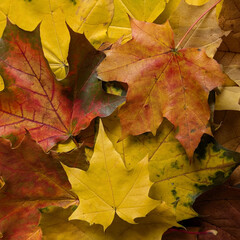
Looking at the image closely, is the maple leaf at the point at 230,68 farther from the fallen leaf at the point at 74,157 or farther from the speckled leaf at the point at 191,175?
the fallen leaf at the point at 74,157

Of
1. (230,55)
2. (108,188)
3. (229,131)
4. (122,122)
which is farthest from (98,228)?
(230,55)

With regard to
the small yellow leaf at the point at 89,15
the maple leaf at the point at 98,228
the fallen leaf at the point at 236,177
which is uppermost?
the small yellow leaf at the point at 89,15

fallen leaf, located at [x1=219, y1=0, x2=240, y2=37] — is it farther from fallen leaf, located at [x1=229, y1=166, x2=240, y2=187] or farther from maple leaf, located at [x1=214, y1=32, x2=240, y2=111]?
fallen leaf, located at [x1=229, y1=166, x2=240, y2=187]

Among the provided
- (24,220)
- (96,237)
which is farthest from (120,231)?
(24,220)

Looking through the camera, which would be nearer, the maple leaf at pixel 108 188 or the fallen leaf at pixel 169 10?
the maple leaf at pixel 108 188

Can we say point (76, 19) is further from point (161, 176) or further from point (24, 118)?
point (161, 176)

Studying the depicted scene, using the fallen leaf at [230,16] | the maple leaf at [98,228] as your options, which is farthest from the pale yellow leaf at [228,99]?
the maple leaf at [98,228]

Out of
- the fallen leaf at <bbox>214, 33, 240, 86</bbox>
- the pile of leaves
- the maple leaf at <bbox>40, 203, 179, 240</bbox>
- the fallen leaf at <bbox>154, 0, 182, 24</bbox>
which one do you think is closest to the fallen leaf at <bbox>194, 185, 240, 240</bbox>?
the pile of leaves
